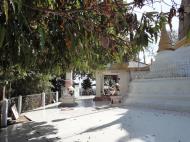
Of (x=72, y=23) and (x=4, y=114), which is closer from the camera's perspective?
(x=72, y=23)

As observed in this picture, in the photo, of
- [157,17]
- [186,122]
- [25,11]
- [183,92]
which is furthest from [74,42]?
[183,92]

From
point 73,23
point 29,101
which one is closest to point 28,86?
point 29,101

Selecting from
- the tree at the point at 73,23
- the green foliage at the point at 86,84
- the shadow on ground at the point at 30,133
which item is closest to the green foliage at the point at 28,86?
the shadow on ground at the point at 30,133

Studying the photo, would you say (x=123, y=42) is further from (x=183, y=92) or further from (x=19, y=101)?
(x=19, y=101)

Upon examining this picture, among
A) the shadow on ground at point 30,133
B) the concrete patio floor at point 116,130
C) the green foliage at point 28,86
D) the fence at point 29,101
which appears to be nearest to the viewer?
the concrete patio floor at point 116,130

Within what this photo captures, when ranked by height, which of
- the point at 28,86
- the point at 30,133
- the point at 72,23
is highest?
the point at 72,23

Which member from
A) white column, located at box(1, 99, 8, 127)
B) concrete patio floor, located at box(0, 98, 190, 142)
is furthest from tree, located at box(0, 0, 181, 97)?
white column, located at box(1, 99, 8, 127)

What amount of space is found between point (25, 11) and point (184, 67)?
11.7 metres

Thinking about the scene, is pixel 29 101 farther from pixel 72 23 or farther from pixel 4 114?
pixel 72 23

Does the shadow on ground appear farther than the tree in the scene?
Yes

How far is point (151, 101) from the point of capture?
1409cm

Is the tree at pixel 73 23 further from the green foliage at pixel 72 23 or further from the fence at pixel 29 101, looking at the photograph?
the fence at pixel 29 101

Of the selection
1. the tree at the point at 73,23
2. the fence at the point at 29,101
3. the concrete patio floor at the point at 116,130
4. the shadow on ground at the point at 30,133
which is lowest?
the shadow on ground at the point at 30,133

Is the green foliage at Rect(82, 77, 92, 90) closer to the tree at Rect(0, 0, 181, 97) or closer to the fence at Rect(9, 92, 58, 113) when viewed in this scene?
the fence at Rect(9, 92, 58, 113)
